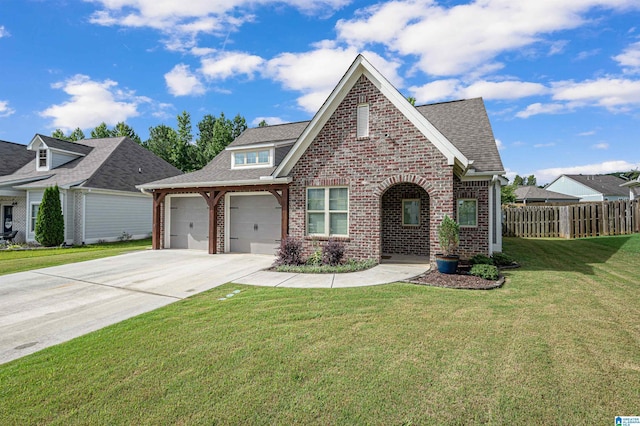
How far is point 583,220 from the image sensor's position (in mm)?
17875

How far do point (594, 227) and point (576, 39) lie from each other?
37.1 ft

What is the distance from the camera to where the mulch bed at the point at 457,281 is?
7.39 meters

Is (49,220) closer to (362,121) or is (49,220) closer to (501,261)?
(362,121)

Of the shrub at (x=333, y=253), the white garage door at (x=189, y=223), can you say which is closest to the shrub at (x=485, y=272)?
the shrub at (x=333, y=253)

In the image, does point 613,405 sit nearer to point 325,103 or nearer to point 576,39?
point 325,103

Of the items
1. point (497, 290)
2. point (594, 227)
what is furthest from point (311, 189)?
point (594, 227)

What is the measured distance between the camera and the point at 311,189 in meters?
11.4

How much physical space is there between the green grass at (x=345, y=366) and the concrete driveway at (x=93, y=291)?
71 cm

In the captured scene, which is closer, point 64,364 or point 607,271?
point 64,364

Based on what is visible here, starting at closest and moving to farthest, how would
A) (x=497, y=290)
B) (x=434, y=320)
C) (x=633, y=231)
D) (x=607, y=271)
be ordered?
→ (x=434, y=320) < (x=497, y=290) < (x=607, y=271) < (x=633, y=231)

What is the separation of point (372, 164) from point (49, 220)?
17.6 m

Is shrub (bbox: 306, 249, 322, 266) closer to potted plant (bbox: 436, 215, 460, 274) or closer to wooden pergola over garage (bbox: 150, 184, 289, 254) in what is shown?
wooden pergola over garage (bbox: 150, 184, 289, 254)

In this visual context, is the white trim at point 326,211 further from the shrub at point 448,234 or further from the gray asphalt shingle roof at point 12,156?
the gray asphalt shingle roof at point 12,156

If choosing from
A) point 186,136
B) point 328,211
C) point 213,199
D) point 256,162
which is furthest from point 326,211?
point 186,136
